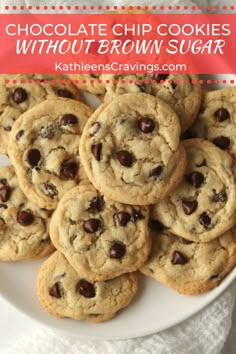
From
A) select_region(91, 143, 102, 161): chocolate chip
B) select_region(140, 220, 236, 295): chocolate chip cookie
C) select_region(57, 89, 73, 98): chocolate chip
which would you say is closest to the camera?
select_region(91, 143, 102, 161): chocolate chip

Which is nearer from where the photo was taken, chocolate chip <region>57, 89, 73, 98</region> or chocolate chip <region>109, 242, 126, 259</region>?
chocolate chip <region>109, 242, 126, 259</region>

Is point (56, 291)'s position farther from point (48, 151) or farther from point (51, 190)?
point (48, 151)

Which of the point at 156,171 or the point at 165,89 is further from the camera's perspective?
the point at 165,89

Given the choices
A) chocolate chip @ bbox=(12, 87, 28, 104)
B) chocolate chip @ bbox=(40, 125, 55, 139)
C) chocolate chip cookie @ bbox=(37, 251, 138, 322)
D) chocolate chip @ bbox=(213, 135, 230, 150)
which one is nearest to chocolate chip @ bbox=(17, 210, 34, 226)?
chocolate chip cookie @ bbox=(37, 251, 138, 322)

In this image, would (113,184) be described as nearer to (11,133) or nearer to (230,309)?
(11,133)

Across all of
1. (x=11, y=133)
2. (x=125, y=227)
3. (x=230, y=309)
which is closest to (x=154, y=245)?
(x=125, y=227)

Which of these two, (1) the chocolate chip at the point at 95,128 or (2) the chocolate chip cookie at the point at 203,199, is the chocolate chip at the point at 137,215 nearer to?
(2) the chocolate chip cookie at the point at 203,199

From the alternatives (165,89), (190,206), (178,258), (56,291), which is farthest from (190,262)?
(165,89)

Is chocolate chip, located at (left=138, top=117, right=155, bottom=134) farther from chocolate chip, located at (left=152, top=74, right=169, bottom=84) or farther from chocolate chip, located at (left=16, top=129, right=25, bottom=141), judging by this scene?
chocolate chip, located at (left=16, top=129, right=25, bottom=141)
